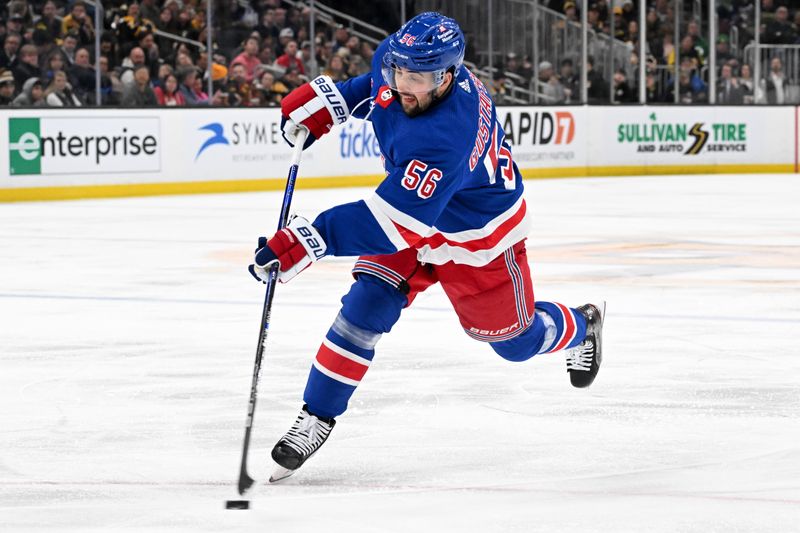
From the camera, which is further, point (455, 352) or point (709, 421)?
point (455, 352)

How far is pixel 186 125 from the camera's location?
15227 mm

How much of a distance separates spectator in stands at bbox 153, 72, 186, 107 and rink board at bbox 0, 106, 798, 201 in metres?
0.15

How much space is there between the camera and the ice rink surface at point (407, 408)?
322cm

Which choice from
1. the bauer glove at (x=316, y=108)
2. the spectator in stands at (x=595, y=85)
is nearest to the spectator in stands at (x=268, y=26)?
the spectator in stands at (x=595, y=85)

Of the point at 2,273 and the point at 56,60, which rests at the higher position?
the point at 56,60

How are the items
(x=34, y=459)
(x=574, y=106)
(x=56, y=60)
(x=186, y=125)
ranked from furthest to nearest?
(x=574, y=106)
(x=186, y=125)
(x=56, y=60)
(x=34, y=459)

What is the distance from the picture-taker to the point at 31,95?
13.9 metres

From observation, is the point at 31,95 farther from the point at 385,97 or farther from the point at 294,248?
the point at 294,248

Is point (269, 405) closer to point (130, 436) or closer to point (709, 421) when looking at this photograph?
point (130, 436)

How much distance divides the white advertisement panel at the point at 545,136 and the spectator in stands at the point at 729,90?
2222 mm

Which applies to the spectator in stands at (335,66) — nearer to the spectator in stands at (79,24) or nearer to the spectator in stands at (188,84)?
the spectator in stands at (188,84)

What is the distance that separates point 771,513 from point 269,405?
1805 millimetres

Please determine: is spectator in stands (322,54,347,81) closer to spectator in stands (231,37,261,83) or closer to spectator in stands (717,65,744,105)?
spectator in stands (231,37,261,83)

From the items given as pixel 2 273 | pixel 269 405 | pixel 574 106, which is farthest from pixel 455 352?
pixel 574 106
